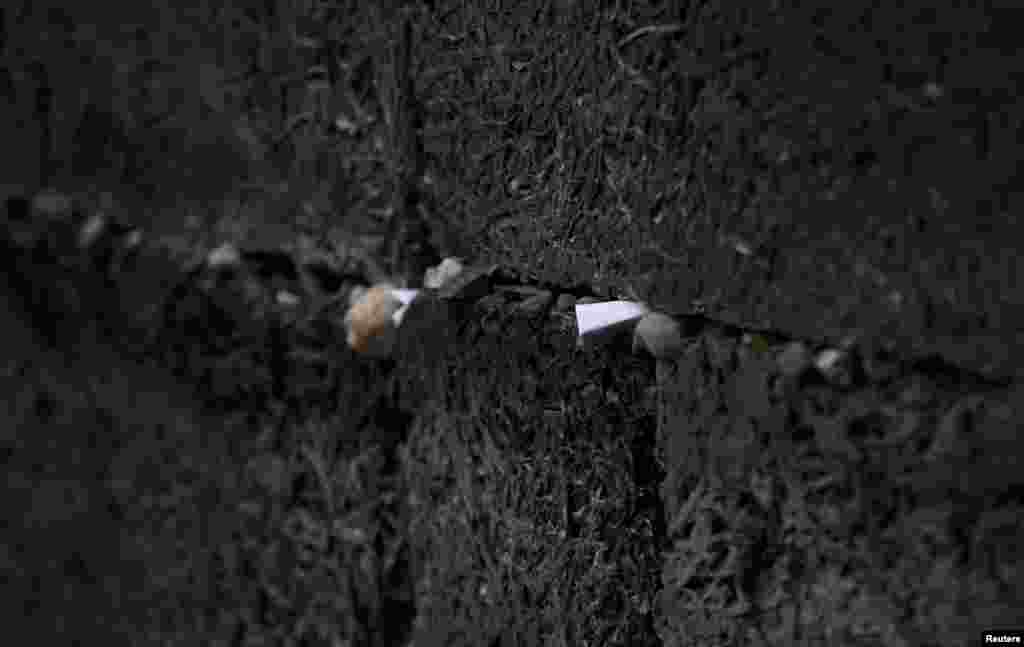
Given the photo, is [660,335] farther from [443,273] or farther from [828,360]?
[443,273]

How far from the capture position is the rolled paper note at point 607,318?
0.74 metres

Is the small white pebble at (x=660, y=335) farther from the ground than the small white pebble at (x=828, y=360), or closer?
farther from the ground

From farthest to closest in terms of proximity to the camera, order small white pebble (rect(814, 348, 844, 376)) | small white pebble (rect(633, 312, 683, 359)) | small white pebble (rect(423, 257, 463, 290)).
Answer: small white pebble (rect(423, 257, 463, 290))
small white pebble (rect(633, 312, 683, 359))
small white pebble (rect(814, 348, 844, 376))

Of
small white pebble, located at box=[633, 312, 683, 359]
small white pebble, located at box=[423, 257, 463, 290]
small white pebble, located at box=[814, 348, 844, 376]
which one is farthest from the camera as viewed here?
small white pebble, located at box=[423, 257, 463, 290]

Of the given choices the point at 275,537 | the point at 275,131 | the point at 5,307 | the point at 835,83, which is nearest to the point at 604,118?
the point at 835,83

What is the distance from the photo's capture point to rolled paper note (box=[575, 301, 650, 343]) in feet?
2.42

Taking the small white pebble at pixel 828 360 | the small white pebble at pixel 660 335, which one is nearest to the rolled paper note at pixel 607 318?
the small white pebble at pixel 660 335

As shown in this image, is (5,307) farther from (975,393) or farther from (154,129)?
(975,393)

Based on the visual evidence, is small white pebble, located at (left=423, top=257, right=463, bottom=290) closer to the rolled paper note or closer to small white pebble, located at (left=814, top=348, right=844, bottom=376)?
the rolled paper note

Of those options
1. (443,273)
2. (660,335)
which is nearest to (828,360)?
(660,335)

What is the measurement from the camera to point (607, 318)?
744mm

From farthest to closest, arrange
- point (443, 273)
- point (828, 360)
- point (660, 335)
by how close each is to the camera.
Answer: point (443, 273) < point (660, 335) < point (828, 360)

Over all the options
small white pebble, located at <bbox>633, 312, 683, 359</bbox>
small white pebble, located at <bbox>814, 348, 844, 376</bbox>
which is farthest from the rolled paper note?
small white pebble, located at <bbox>814, 348, 844, 376</bbox>

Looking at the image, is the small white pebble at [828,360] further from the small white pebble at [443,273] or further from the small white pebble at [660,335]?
the small white pebble at [443,273]
